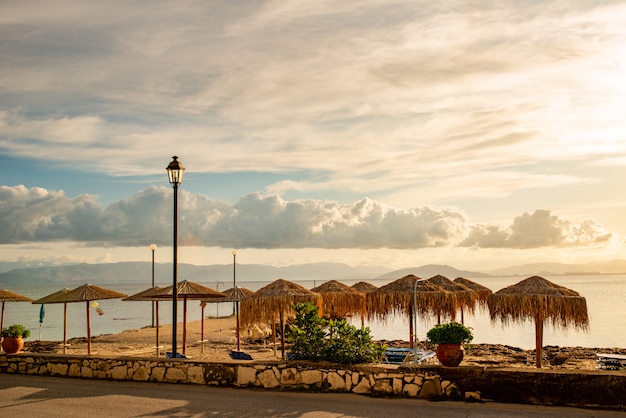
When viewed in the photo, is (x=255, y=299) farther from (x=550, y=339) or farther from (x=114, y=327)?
(x=114, y=327)

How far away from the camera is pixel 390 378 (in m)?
11.3

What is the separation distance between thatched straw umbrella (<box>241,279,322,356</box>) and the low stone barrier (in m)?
4.88

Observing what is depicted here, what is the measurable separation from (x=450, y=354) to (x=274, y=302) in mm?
7556

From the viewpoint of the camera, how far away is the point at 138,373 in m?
13.6

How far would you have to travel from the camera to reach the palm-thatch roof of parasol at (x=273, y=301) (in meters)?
17.8

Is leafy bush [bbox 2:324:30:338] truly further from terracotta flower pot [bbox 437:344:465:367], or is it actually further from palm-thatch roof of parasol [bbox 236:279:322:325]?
terracotta flower pot [bbox 437:344:465:367]

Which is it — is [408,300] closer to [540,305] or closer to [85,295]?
[540,305]

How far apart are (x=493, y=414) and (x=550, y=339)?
116 feet

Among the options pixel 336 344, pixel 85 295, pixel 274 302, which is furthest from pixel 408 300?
pixel 85 295

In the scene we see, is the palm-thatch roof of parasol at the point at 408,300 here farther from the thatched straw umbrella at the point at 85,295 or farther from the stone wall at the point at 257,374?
the stone wall at the point at 257,374

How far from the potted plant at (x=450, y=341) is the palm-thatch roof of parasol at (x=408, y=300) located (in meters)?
9.11

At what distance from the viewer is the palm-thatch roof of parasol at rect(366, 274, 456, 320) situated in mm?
20875

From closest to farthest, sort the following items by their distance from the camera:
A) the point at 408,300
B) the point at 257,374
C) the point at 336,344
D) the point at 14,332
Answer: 1. the point at 336,344
2. the point at 257,374
3. the point at 14,332
4. the point at 408,300

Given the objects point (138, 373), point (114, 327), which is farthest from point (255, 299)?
point (114, 327)
